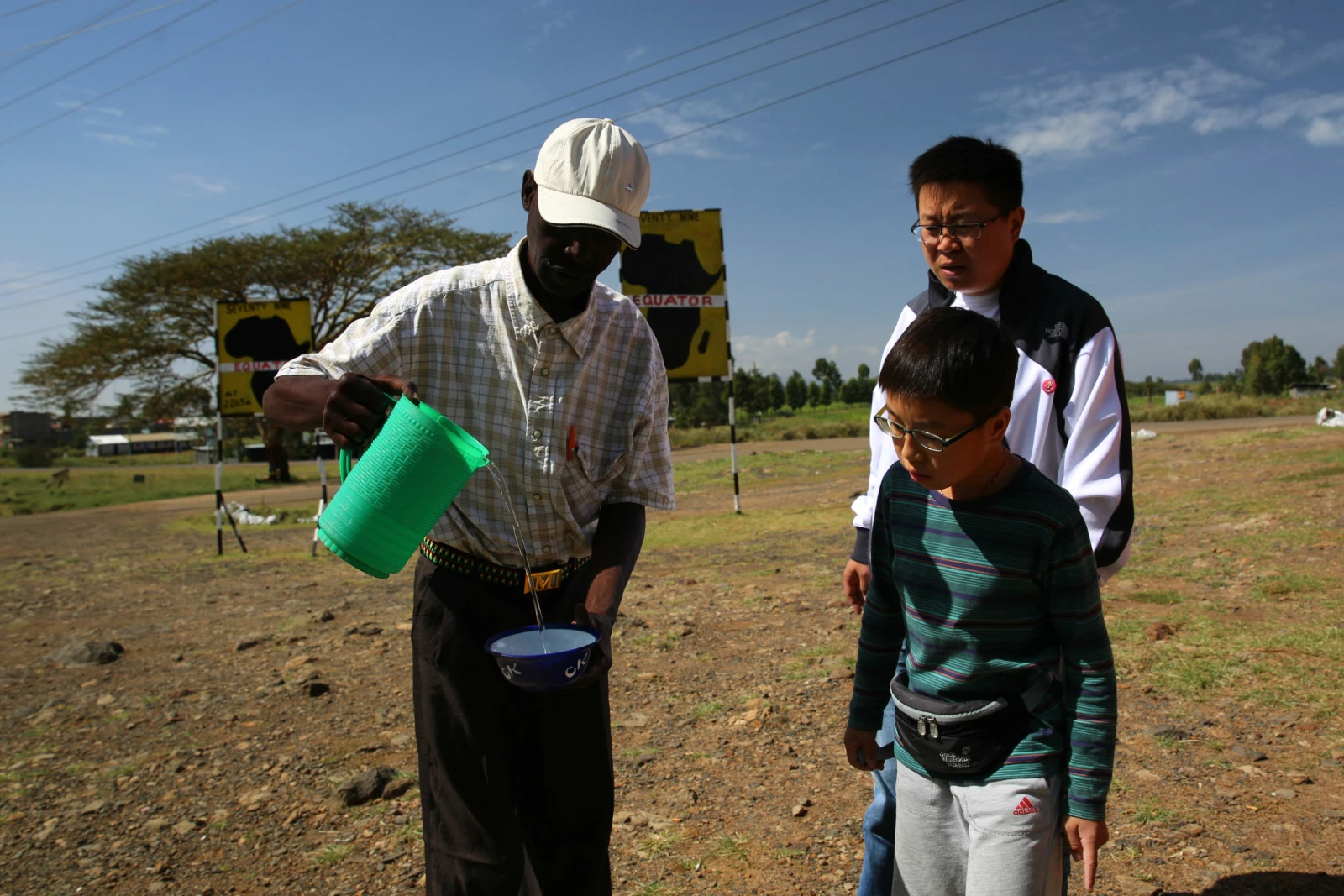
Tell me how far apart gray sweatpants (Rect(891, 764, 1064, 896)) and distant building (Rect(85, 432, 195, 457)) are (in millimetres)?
→ 108954

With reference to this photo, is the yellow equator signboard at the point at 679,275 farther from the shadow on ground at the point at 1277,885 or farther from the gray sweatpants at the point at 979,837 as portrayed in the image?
the gray sweatpants at the point at 979,837

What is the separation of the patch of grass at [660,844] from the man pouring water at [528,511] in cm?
97

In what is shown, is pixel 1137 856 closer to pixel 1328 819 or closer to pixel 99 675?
pixel 1328 819

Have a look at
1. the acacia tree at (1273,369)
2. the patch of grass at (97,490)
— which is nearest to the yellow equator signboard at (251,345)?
the patch of grass at (97,490)

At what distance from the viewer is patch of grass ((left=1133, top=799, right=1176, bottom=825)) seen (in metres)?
2.93

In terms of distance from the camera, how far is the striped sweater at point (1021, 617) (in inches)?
64.7

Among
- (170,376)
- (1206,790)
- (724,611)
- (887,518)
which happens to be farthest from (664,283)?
(170,376)

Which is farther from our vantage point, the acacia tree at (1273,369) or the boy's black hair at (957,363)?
the acacia tree at (1273,369)

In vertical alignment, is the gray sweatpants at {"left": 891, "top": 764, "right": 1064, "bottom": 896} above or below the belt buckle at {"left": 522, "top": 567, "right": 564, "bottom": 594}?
below

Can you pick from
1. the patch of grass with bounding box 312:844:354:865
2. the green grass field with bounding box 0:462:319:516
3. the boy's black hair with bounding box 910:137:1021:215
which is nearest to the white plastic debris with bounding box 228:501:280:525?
the green grass field with bounding box 0:462:319:516

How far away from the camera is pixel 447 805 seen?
1.93 meters

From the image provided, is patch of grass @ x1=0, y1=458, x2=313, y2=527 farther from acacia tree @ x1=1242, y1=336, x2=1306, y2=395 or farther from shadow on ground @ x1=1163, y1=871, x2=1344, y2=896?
acacia tree @ x1=1242, y1=336, x2=1306, y2=395

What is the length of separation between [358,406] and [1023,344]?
134 cm

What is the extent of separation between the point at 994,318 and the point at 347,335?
1394 mm
